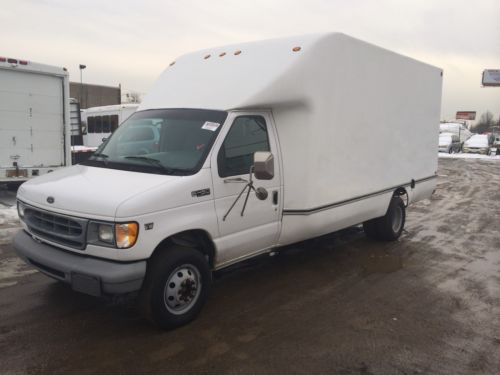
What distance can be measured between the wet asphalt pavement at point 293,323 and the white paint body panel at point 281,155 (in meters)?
0.67

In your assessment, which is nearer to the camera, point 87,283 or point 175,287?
point 87,283

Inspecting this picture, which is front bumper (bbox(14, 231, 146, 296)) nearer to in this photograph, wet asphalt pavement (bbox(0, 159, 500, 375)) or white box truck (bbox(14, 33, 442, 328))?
white box truck (bbox(14, 33, 442, 328))

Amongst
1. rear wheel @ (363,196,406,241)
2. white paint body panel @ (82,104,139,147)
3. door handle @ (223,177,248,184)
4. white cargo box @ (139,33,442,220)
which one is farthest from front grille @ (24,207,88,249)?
white paint body panel @ (82,104,139,147)

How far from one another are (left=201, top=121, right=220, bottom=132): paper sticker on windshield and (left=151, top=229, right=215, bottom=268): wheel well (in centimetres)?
109

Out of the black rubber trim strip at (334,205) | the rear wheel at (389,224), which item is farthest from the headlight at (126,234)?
the rear wheel at (389,224)

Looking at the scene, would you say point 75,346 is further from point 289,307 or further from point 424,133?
point 424,133

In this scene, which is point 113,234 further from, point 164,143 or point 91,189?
point 164,143

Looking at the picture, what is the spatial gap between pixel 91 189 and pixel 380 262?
14.8ft

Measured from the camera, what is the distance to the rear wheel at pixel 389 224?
7.86 m

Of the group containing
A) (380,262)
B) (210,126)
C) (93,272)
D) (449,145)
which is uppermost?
(210,126)

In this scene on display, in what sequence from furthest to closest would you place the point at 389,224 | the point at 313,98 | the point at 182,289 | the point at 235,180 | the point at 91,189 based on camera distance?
the point at 389,224 < the point at 313,98 < the point at 235,180 < the point at 182,289 < the point at 91,189

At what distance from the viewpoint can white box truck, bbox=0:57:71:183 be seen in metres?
10.5

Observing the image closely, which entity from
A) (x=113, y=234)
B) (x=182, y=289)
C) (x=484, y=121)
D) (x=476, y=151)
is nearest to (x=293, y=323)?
(x=182, y=289)

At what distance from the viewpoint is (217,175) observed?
4645 mm
